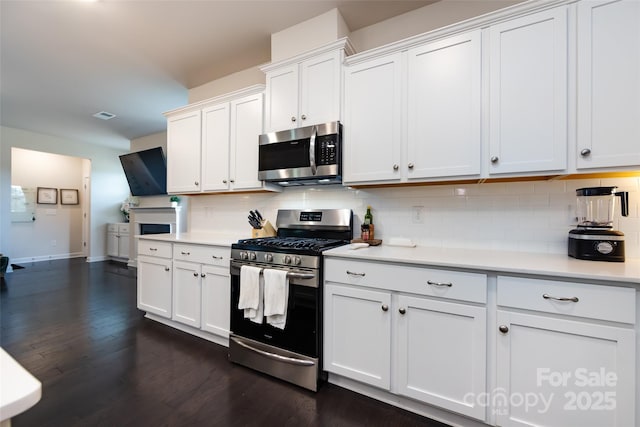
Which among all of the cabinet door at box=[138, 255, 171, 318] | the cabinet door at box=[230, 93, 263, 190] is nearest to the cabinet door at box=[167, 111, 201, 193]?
the cabinet door at box=[230, 93, 263, 190]

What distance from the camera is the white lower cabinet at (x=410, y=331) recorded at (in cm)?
141

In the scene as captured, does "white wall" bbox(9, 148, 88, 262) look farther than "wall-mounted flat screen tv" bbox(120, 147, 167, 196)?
Yes

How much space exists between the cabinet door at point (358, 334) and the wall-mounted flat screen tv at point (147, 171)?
4618mm

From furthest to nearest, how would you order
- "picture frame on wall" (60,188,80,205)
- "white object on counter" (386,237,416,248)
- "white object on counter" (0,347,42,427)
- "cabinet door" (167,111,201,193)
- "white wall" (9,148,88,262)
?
"picture frame on wall" (60,188,80,205), "white wall" (9,148,88,262), "cabinet door" (167,111,201,193), "white object on counter" (386,237,416,248), "white object on counter" (0,347,42,427)

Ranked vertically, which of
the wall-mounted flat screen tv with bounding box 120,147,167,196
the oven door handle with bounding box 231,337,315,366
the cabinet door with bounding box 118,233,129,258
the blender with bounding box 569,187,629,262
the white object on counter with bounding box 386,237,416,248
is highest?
the wall-mounted flat screen tv with bounding box 120,147,167,196

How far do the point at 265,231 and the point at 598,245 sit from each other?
236 cm

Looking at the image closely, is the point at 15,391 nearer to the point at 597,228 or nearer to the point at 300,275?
the point at 300,275

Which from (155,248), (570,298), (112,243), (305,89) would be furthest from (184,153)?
(112,243)

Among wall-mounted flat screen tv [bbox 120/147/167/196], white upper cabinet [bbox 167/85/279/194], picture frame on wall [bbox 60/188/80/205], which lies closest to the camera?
white upper cabinet [bbox 167/85/279/194]

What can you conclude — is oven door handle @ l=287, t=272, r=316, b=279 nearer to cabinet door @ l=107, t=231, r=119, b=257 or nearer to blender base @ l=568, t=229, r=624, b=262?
blender base @ l=568, t=229, r=624, b=262

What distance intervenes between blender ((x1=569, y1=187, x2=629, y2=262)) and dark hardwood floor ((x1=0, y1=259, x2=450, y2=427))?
4.29 ft

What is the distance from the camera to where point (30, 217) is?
6129 millimetres

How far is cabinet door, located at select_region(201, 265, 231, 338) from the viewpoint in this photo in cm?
227

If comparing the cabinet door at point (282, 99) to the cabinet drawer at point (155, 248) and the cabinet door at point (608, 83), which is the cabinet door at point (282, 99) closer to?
the cabinet drawer at point (155, 248)
